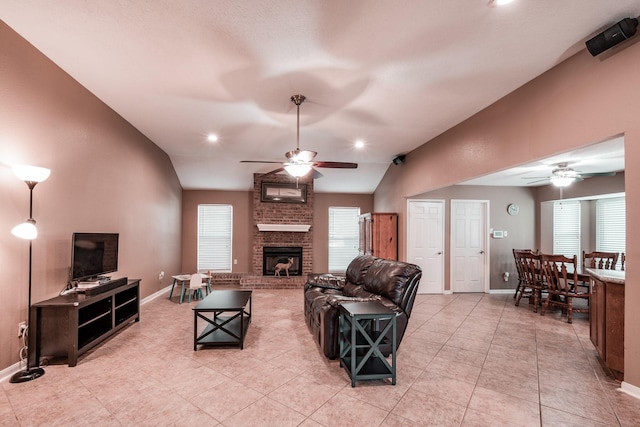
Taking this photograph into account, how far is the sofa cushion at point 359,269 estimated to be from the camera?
160 inches

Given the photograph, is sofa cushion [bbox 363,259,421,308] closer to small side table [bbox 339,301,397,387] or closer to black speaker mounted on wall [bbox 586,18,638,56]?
small side table [bbox 339,301,397,387]

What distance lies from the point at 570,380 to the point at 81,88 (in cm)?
573

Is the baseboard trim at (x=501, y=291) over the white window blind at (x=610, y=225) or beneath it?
→ beneath

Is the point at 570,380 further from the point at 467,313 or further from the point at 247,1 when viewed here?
the point at 247,1

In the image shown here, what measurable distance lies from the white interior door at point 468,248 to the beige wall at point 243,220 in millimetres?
2653

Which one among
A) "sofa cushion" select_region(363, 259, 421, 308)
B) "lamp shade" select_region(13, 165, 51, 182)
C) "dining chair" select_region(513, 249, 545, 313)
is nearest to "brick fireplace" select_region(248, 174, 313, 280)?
"sofa cushion" select_region(363, 259, 421, 308)

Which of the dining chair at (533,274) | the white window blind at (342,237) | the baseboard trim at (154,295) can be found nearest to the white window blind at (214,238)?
the baseboard trim at (154,295)

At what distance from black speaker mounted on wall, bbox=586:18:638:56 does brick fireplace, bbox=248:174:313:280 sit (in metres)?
5.89

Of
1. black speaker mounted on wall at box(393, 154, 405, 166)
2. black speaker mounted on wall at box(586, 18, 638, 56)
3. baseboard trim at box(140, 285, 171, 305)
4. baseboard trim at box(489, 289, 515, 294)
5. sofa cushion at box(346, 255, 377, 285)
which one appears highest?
black speaker mounted on wall at box(586, 18, 638, 56)

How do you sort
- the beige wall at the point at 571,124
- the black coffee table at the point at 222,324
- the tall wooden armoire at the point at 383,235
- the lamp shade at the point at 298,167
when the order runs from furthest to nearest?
the tall wooden armoire at the point at 383,235 → the lamp shade at the point at 298,167 → the black coffee table at the point at 222,324 → the beige wall at the point at 571,124

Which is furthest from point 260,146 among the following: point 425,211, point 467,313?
point 467,313

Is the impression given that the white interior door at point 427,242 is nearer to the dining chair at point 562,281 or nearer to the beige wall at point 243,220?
the dining chair at point 562,281

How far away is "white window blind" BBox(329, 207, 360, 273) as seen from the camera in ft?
27.9

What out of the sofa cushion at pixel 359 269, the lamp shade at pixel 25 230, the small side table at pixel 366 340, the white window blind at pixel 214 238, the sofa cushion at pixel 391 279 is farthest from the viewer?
the white window blind at pixel 214 238
